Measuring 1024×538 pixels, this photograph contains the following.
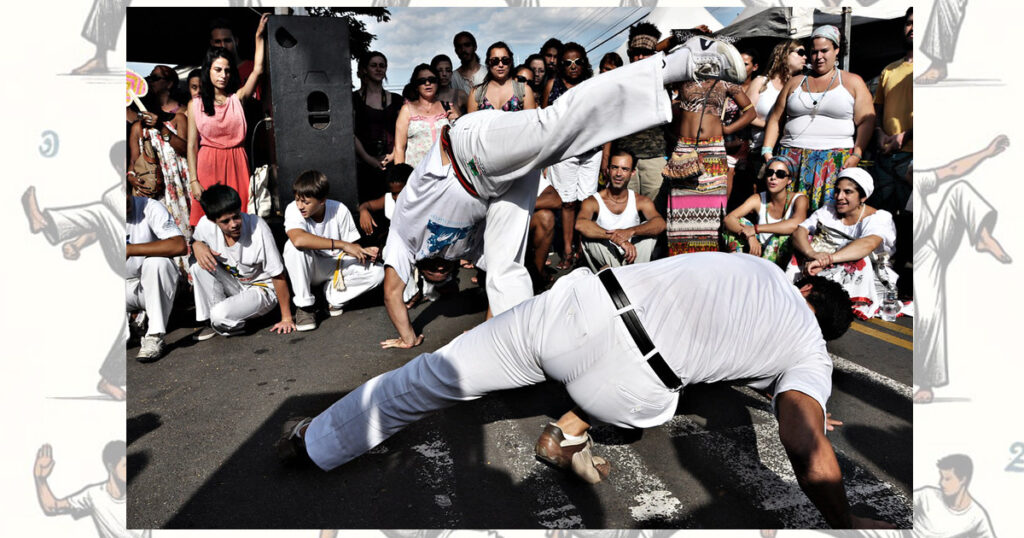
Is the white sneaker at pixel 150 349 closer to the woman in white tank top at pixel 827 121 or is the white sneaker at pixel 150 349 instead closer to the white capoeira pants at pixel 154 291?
the white capoeira pants at pixel 154 291

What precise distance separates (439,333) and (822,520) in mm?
2557

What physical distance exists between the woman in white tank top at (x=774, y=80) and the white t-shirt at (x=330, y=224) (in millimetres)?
3398

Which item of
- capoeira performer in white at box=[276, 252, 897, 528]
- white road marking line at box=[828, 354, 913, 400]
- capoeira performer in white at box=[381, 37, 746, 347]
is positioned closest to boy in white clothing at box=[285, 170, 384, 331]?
capoeira performer in white at box=[381, 37, 746, 347]

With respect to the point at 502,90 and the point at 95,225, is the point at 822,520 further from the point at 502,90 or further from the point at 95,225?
the point at 502,90

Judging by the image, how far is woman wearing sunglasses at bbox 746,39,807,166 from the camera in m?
5.10

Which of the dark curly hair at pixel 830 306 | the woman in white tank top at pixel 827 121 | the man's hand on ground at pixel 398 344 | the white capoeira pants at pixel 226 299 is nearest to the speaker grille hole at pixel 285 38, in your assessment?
the white capoeira pants at pixel 226 299

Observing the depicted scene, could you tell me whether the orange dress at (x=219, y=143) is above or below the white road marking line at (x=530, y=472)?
above

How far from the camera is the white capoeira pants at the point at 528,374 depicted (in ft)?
6.30

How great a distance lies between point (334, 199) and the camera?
5.04 metres

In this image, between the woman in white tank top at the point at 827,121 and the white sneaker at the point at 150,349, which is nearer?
the white sneaker at the point at 150,349

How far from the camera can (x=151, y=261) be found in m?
3.96

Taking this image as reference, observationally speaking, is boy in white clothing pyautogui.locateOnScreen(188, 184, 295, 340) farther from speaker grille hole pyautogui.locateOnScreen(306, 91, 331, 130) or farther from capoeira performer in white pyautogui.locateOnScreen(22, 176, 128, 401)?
capoeira performer in white pyautogui.locateOnScreen(22, 176, 128, 401)

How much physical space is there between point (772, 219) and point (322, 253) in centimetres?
332

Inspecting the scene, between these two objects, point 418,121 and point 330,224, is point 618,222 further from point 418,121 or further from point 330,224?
point 330,224
